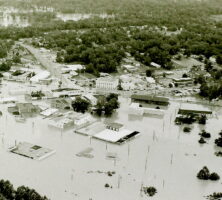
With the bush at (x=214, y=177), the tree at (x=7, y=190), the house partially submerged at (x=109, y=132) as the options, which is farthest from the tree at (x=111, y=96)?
the tree at (x=7, y=190)

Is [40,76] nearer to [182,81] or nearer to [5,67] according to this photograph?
[5,67]

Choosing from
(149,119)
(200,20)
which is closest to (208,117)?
(149,119)

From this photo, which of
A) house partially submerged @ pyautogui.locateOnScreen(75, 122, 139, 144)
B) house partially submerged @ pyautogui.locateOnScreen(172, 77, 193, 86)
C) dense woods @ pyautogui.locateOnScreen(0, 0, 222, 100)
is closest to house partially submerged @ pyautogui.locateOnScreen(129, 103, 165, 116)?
house partially submerged @ pyautogui.locateOnScreen(75, 122, 139, 144)

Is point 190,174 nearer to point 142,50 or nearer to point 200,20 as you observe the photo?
point 142,50

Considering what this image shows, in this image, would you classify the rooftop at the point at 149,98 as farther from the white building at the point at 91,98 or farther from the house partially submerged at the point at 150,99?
the white building at the point at 91,98

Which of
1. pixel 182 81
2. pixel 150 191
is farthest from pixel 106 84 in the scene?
pixel 150 191

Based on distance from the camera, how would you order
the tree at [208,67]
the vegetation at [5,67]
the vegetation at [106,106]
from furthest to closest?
the tree at [208,67] → the vegetation at [5,67] → the vegetation at [106,106]
